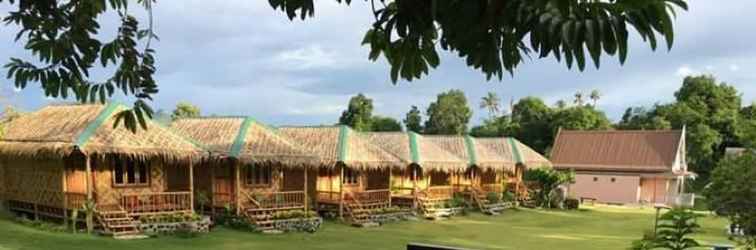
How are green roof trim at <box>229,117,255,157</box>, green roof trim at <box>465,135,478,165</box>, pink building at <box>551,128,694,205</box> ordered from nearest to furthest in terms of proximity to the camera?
green roof trim at <box>229,117,255,157</box> → green roof trim at <box>465,135,478,165</box> → pink building at <box>551,128,694,205</box>

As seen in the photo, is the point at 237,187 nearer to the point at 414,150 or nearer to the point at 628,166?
the point at 414,150

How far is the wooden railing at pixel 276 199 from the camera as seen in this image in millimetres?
15742

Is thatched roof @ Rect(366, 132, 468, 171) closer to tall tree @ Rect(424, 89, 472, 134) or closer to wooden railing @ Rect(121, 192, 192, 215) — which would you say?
wooden railing @ Rect(121, 192, 192, 215)

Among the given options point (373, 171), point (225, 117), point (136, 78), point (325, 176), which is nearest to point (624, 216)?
point (373, 171)

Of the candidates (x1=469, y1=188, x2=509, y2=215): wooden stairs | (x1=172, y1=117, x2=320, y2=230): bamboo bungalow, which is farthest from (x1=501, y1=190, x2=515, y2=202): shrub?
(x1=172, y1=117, x2=320, y2=230): bamboo bungalow

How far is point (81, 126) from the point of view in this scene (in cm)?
1328

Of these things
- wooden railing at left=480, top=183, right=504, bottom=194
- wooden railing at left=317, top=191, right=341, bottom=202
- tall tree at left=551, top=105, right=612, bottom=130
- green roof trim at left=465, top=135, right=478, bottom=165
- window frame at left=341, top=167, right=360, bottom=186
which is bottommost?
wooden railing at left=480, top=183, right=504, bottom=194

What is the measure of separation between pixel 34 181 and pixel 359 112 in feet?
70.9

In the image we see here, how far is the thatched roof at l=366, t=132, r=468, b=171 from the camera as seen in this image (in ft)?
67.4

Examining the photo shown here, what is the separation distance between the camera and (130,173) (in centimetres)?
1434

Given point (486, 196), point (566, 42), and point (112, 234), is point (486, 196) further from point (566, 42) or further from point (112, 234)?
point (566, 42)

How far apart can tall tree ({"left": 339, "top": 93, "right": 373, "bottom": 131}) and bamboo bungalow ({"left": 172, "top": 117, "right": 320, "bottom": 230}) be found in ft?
56.5

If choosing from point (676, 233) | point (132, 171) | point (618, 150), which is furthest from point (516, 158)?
point (676, 233)

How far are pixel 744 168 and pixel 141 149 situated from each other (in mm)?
11689
